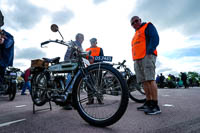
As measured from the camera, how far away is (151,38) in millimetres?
2703

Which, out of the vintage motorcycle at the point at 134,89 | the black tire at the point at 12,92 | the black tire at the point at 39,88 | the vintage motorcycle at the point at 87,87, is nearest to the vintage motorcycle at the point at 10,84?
the black tire at the point at 12,92

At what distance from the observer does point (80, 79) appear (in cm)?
198

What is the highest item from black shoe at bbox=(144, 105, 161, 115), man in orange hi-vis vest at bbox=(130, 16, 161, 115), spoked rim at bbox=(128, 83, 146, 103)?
man in orange hi-vis vest at bbox=(130, 16, 161, 115)

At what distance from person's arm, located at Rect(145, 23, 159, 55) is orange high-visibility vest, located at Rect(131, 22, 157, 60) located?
78 mm

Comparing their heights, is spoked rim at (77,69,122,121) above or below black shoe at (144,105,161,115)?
above

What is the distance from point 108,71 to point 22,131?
1.31 m

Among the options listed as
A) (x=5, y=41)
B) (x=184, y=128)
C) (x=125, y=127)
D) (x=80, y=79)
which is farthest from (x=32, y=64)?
(x=184, y=128)

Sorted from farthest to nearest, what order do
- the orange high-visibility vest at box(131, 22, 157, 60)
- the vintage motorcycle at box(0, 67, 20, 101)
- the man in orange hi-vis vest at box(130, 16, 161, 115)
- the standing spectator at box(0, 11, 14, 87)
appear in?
the vintage motorcycle at box(0, 67, 20, 101) < the orange high-visibility vest at box(131, 22, 157, 60) < the man in orange hi-vis vest at box(130, 16, 161, 115) < the standing spectator at box(0, 11, 14, 87)

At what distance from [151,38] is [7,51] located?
280cm

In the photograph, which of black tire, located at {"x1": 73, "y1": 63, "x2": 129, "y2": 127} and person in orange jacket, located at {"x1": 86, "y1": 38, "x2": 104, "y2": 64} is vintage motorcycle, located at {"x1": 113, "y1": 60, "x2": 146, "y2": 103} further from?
black tire, located at {"x1": 73, "y1": 63, "x2": 129, "y2": 127}

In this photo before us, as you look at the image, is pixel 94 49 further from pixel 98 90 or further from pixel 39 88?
pixel 98 90

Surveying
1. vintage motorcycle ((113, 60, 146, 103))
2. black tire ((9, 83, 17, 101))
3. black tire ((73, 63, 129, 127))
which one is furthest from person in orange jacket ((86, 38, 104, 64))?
black tire ((9, 83, 17, 101))

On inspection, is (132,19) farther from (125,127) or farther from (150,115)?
(125,127)

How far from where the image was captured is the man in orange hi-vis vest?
2637 mm
